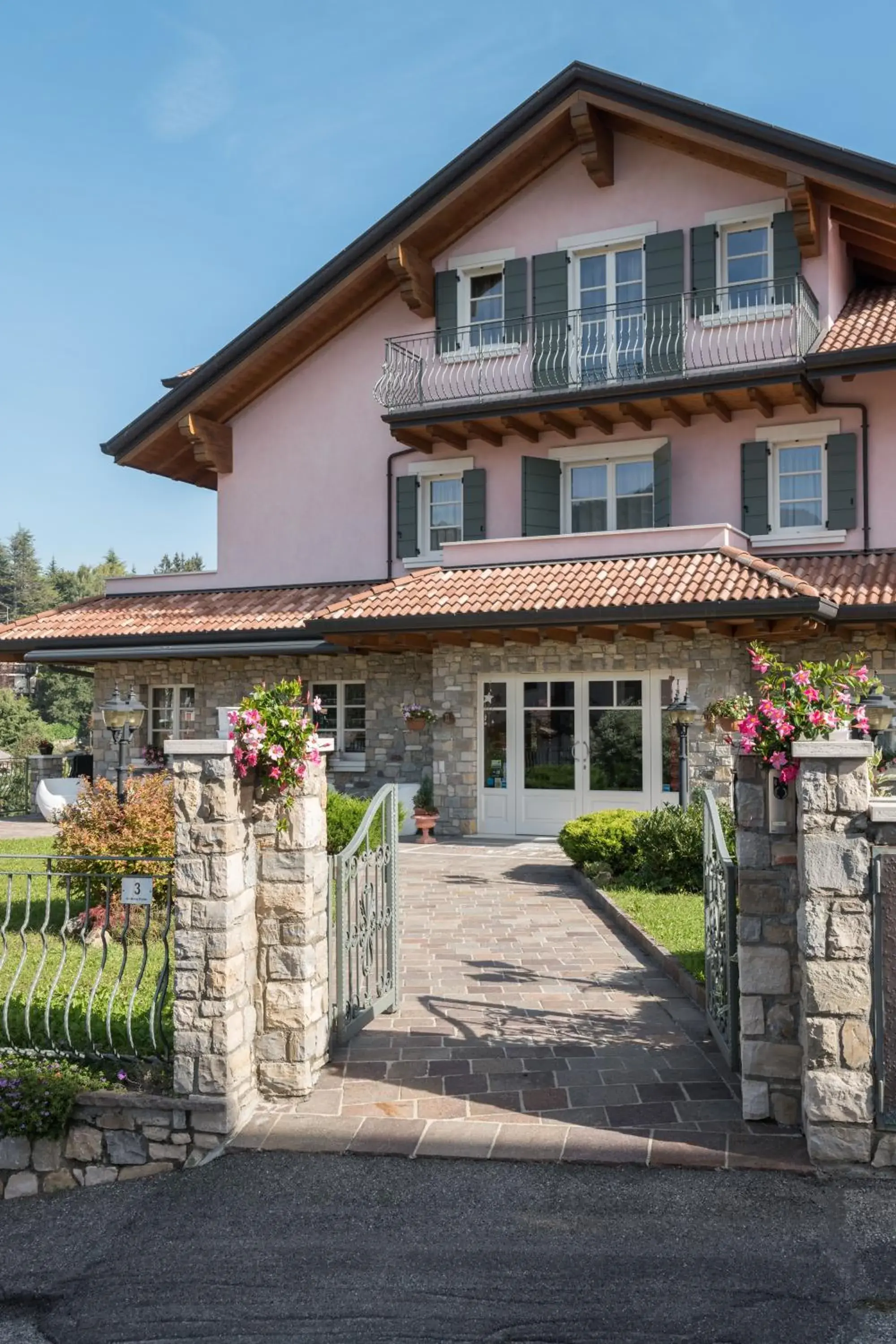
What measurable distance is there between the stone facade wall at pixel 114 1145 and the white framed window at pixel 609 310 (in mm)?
13436

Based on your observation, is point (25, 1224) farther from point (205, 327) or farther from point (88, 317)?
point (205, 327)

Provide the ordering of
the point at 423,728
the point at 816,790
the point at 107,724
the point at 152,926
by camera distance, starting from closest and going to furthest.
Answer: the point at 816,790
the point at 152,926
the point at 107,724
the point at 423,728

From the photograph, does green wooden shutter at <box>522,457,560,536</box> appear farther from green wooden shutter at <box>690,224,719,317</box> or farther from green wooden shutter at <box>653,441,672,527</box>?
green wooden shutter at <box>690,224,719,317</box>

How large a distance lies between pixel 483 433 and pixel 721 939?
12.2 metres

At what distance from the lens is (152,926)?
891 centimetres

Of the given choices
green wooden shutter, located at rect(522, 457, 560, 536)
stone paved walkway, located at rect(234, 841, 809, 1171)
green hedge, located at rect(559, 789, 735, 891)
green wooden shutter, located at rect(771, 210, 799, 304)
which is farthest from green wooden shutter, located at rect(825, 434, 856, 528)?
stone paved walkway, located at rect(234, 841, 809, 1171)

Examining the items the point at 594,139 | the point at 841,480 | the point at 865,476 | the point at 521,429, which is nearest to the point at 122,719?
the point at 521,429

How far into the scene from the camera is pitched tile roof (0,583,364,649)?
56.4 ft

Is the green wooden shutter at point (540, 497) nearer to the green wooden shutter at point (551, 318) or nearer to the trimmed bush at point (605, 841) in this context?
the green wooden shutter at point (551, 318)

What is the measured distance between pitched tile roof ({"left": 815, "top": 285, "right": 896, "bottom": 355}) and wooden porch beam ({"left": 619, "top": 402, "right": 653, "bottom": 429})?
8.58ft

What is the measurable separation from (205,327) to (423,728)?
1847 centimetres

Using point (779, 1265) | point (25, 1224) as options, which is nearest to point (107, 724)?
point (25, 1224)

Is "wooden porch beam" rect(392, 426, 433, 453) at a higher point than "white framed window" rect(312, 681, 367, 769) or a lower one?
higher

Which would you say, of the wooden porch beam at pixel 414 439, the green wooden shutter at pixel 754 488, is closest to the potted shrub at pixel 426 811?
the wooden porch beam at pixel 414 439
